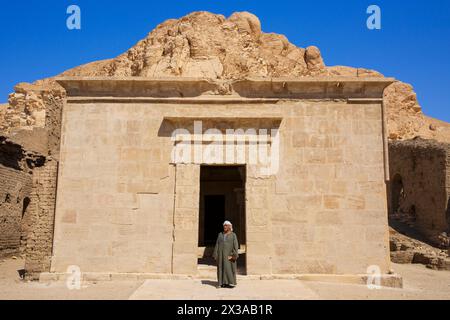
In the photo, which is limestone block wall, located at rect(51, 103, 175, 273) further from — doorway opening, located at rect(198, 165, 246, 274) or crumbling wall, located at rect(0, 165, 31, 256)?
crumbling wall, located at rect(0, 165, 31, 256)

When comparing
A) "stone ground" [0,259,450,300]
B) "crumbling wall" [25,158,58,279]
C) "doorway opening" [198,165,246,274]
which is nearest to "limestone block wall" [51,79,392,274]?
"crumbling wall" [25,158,58,279]

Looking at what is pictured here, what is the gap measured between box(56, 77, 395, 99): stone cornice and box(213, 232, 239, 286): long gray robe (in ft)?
10.1

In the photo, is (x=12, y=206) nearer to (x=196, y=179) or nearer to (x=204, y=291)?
(x=196, y=179)

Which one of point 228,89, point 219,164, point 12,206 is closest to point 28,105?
point 12,206

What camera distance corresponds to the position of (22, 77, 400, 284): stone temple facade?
8086 mm

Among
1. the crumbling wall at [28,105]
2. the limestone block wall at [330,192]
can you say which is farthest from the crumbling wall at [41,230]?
the crumbling wall at [28,105]

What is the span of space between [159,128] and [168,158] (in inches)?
26.2

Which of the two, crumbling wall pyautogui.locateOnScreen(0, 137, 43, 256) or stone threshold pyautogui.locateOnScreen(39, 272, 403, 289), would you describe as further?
crumbling wall pyautogui.locateOnScreen(0, 137, 43, 256)

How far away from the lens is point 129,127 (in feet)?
27.9

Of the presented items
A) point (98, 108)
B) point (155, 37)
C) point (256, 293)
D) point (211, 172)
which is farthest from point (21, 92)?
point (256, 293)

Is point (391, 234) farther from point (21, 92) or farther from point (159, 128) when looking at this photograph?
point (21, 92)

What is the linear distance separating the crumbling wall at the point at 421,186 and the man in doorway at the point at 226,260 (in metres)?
13.3

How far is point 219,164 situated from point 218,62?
30452 mm
